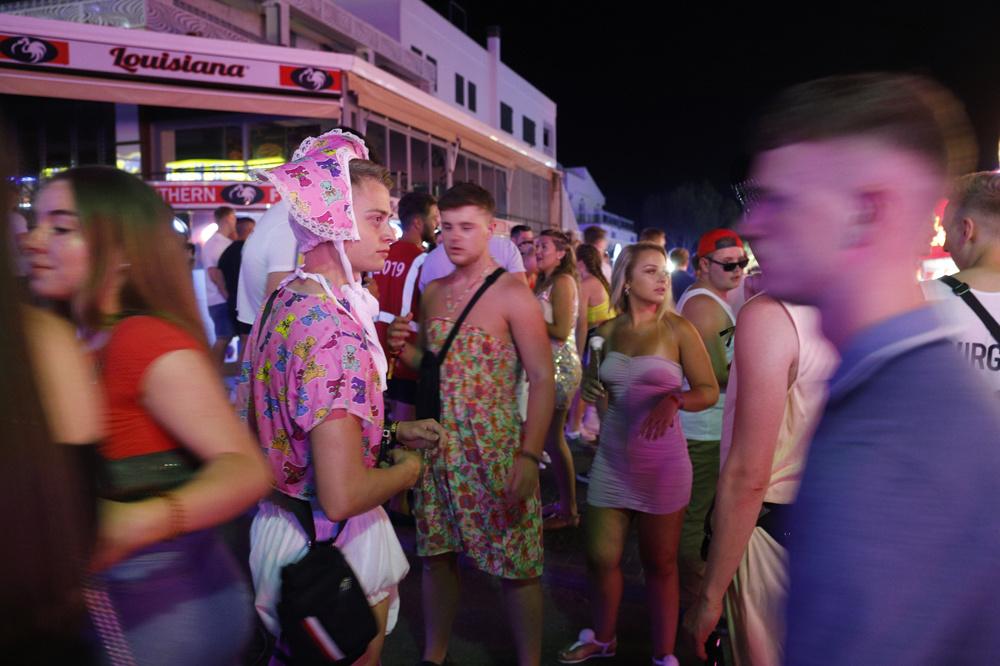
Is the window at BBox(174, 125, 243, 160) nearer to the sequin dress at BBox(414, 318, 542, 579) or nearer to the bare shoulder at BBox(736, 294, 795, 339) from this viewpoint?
the sequin dress at BBox(414, 318, 542, 579)

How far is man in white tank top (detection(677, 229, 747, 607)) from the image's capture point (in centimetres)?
416

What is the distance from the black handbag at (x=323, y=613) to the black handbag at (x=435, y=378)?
55.1 inches

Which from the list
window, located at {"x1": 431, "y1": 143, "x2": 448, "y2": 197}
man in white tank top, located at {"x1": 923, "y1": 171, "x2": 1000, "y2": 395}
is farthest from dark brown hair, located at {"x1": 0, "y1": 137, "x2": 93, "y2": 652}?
Result: window, located at {"x1": 431, "y1": 143, "x2": 448, "y2": 197}

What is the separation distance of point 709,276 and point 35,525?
13.2 feet

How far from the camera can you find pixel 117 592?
1479 mm

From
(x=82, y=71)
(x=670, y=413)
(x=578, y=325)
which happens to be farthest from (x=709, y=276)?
(x=82, y=71)

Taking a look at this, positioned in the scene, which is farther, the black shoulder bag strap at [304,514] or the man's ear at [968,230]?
the man's ear at [968,230]

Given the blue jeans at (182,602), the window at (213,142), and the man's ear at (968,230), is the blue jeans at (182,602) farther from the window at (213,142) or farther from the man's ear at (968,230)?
the window at (213,142)

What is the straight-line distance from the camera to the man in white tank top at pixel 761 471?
2.13 meters

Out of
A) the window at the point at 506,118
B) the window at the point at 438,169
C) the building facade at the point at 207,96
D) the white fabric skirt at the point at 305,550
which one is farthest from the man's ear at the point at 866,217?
the window at the point at 506,118

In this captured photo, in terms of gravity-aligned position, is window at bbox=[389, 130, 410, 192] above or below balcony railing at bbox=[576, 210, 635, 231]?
below

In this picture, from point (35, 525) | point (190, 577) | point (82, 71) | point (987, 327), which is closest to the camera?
point (35, 525)

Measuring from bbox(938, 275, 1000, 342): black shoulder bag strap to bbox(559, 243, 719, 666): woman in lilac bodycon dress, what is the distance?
122 centimetres

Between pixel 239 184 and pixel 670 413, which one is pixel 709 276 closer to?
pixel 670 413
